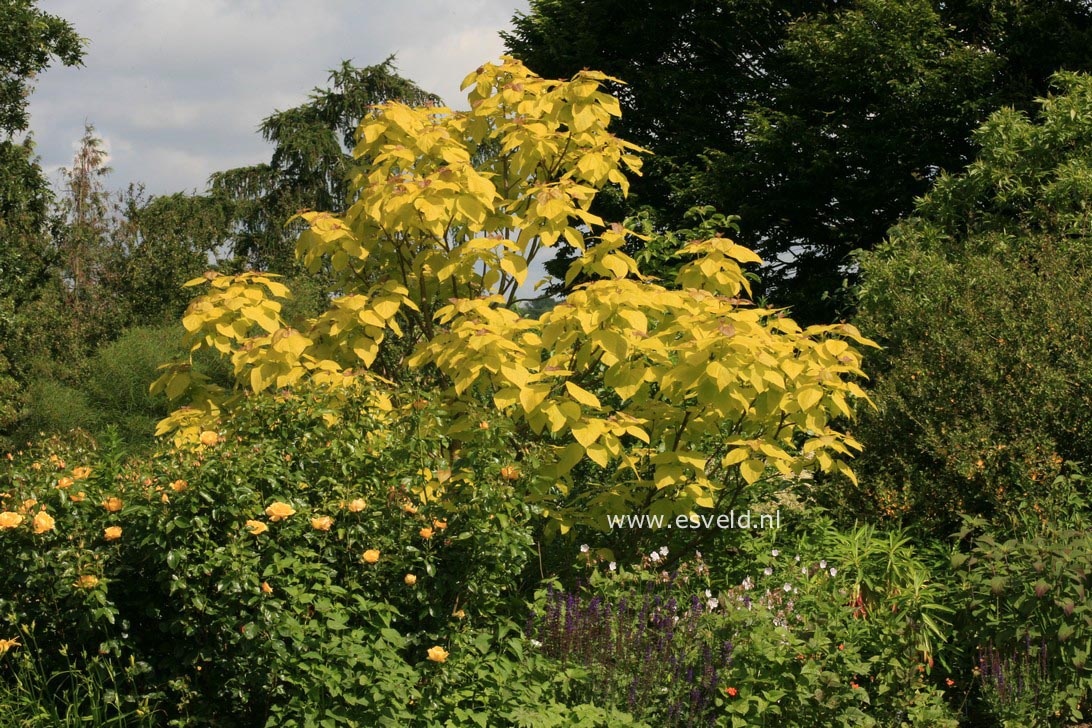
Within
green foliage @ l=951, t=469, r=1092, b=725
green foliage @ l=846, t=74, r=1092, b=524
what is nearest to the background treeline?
green foliage @ l=846, t=74, r=1092, b=524

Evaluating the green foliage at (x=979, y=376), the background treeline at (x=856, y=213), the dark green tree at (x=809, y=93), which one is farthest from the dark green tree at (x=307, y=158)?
the green foliage at (x=979, y=376)

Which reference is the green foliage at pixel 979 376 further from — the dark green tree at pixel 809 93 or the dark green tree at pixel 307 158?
the dark green tree at pixel 307 158

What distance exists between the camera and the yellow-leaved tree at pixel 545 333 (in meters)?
3.70

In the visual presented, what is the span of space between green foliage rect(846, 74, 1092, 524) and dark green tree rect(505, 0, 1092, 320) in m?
3.25

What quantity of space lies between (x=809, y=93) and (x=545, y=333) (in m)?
9.49

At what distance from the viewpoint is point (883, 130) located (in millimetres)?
11734

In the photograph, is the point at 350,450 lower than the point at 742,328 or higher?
lower

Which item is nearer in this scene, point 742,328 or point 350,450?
point 350,450

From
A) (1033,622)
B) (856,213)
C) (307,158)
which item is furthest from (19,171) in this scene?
(1033,622)

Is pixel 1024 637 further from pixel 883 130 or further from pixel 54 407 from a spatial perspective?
pixel 54 407

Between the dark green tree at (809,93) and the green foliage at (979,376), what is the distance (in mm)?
3246

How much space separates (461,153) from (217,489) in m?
2.20

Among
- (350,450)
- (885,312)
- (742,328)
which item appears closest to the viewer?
(350,450)

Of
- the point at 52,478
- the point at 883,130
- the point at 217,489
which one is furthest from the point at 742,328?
the point at 883,130
